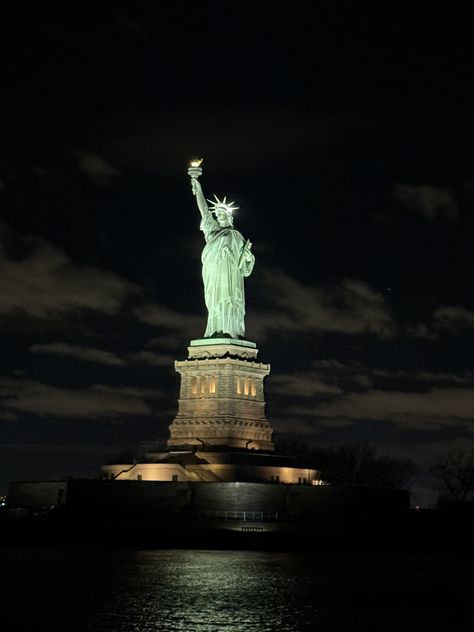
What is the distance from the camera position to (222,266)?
60938 mm

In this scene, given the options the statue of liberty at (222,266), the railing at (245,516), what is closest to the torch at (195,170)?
the statue of liberty at (222,266)

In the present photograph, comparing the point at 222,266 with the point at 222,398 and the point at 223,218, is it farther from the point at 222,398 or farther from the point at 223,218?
the point at 222,398

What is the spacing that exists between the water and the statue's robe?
22540 mm

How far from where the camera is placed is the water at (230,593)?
898 inches

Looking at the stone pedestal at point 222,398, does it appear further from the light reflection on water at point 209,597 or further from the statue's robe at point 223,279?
the light reflection on water at point 209,597

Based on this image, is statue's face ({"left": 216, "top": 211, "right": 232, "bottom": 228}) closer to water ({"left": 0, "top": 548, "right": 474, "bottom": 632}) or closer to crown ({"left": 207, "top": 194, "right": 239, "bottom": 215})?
crown ({"left": 207, "top": 194, "right": 239, "bottom": 215})

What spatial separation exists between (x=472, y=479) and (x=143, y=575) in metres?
45.6

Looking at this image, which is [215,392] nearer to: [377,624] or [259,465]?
[259,465]

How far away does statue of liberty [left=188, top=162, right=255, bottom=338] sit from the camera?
60.8 meters

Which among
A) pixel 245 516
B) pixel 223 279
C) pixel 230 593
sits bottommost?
pixel 230 593

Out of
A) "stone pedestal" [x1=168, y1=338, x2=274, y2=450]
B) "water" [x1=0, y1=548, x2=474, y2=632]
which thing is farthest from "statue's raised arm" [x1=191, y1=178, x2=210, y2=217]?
"water" [x1=0, y1=548, x2=474, y2=632]

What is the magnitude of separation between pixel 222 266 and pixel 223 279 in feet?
2.38

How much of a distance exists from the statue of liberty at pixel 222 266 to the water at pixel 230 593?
2266 centimetres

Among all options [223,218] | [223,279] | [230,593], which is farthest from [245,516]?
[230,593]
